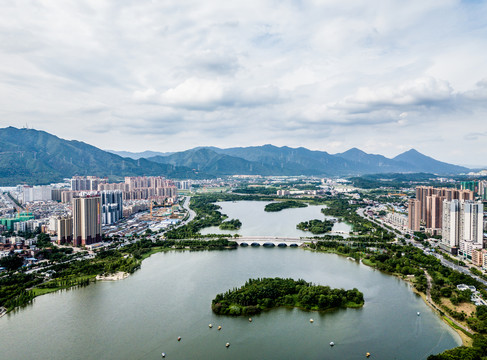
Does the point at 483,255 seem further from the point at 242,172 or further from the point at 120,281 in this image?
the point at 242,172

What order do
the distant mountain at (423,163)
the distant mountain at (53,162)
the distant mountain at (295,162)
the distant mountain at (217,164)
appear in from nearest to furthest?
the distant mountain at (53,162), the distant mountain at (217,164), the distant mountain at (295,162), the distant mountain at (423,163)

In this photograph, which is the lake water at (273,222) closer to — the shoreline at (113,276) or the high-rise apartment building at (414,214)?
the high-rise apartment building at (414,214)

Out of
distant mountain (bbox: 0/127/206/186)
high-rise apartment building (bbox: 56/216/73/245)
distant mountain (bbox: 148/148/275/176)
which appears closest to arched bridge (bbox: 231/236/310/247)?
high-rise apartment building (bbox: 56/216/73/245)

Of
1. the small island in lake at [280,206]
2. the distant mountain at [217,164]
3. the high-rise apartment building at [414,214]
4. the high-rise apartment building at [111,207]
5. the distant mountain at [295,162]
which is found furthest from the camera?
the distant mountain at [295,162]

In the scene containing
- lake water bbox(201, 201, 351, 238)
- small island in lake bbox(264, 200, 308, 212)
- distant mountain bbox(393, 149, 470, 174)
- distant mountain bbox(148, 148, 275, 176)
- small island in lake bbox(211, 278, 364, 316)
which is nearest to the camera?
small island in lake bbox(211, 278, 364, 316)

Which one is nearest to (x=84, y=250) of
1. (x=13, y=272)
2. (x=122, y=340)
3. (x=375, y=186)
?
(x=13, y=272)

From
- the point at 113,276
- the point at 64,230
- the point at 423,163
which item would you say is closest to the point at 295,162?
the point at 423,163

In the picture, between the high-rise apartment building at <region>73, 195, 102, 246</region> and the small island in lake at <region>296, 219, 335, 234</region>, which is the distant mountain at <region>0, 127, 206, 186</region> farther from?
the small island in lake at <region>296, 219, 335, 234</region>

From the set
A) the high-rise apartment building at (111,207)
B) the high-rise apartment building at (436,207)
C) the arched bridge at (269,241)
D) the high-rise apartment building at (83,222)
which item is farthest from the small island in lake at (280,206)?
the high-rise apartment building at (83,222)
